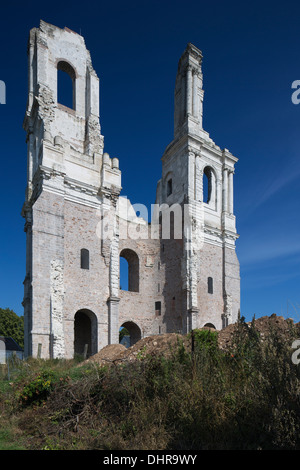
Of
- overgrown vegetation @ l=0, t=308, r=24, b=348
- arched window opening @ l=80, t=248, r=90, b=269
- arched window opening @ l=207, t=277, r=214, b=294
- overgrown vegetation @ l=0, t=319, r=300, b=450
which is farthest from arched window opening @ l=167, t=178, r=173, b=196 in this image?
overgrown vegetation @ l=0, t=308, r=24, b=348

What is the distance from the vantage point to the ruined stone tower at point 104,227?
17938 millimetres

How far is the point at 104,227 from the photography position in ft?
67.2

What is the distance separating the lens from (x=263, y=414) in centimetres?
506

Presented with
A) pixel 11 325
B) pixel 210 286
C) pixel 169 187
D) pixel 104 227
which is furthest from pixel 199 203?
pixel 11 325

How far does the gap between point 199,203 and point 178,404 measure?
18299mm

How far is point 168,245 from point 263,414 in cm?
1873

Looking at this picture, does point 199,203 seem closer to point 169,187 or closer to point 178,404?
point 169,187

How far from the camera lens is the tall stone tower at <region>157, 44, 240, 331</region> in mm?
22375

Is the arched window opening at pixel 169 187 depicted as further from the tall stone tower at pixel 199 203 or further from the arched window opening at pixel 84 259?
the arched window opening at pixel 84 259

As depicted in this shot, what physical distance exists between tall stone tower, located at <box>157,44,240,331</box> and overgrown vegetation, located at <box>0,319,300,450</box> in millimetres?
14366

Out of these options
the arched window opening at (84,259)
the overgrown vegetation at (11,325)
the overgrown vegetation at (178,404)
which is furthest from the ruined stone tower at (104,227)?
the overgrown vegetation at (11,325)

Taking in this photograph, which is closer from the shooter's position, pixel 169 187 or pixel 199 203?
pixel 199 203

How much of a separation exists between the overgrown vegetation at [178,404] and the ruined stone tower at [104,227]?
9.76m

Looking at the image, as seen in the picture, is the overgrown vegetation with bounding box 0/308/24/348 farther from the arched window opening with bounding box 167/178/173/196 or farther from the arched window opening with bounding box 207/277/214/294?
the arched window opening with bounding box 207/277/214/294
